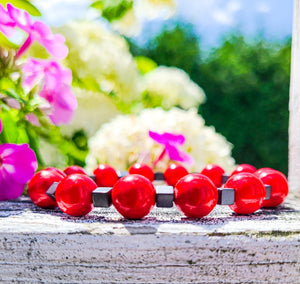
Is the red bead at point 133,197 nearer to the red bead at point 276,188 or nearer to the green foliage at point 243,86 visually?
the red bead at point 276,188

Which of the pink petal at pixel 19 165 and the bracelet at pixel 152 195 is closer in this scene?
the bracelet at pixel 152 195

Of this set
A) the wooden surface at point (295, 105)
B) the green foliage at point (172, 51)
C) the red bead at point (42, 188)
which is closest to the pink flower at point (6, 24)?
the red bead at point (42, 188)

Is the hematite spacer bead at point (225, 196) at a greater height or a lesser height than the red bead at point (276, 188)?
greater

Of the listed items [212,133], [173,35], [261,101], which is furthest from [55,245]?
[173,35]

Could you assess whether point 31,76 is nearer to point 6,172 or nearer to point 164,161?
point 6,172

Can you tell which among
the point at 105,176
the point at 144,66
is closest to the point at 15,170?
the point at 105,176
